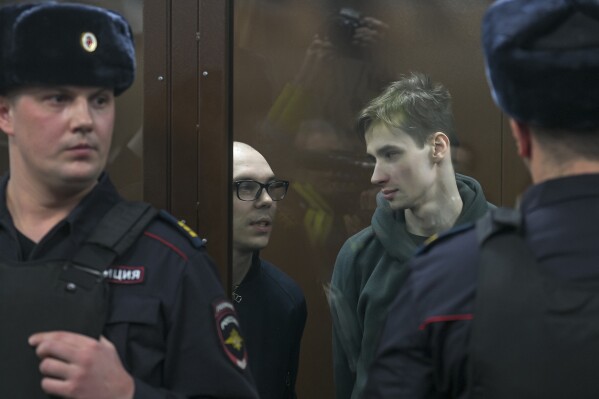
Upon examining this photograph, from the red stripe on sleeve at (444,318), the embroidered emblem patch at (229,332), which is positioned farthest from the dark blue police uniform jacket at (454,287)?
the embroidered emblem patch at (229,332)

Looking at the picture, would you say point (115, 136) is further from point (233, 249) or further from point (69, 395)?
point (69, 395)

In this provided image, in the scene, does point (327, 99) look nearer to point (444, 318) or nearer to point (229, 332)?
point (229, 332)

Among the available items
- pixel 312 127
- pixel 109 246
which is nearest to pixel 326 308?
pixel 312 127

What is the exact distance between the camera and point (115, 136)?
2721 millimetres

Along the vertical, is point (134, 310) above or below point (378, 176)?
below

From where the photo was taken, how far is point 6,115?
222cm

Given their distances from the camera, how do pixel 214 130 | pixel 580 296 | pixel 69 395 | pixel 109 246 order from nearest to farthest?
pixel 580 296
pixel 69 395
pixel 109 246
pixel 214 130

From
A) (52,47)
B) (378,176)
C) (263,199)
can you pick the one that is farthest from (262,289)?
(52,47)

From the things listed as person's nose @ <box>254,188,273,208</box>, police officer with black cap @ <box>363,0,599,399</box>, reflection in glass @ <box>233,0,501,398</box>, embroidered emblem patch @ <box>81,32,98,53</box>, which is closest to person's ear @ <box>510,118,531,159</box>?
police officer with black cap @ <box>363,0,599,399</box>

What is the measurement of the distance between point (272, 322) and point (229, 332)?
611mm

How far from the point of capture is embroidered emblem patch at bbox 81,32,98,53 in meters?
2.15

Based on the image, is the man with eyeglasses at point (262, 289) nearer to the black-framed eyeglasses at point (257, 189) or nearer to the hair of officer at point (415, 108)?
the black-framed eyeglasses at point (257, 189)

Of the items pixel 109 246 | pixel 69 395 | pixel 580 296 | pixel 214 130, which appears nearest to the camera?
pixel 580 296

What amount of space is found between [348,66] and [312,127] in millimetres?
195
